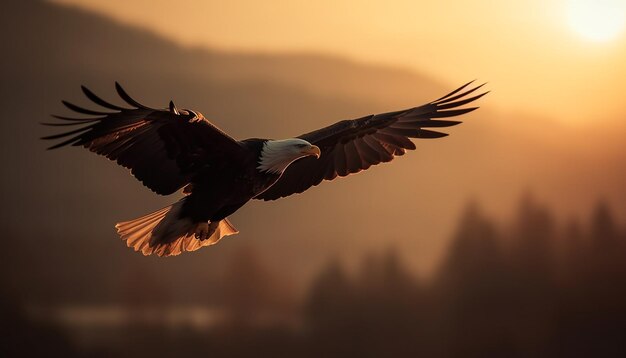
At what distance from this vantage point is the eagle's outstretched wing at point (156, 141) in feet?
12.8

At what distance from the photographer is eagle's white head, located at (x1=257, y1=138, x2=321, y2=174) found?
4.20m

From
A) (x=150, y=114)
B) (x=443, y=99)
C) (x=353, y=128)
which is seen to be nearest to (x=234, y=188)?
(x=150, y=114)

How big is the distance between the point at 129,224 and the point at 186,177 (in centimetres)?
59

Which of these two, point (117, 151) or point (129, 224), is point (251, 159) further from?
point (129, 224)

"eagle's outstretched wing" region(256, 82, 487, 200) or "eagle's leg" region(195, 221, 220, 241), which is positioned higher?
"eagle's outstretched wing" region(256, 82, 487, 200)

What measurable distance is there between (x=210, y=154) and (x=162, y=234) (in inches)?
23.4

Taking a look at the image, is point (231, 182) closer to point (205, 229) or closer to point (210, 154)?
point (210, 154)

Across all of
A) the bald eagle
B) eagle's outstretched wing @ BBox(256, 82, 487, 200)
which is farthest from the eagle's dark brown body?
eagle's outstretched wing @ BBox(256, 82, 487, 200)

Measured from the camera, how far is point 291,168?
190 inches

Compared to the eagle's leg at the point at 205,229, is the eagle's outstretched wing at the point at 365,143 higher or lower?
higher

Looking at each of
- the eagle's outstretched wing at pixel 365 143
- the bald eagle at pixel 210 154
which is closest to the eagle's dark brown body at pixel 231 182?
the bald eagle at pixel 210 154

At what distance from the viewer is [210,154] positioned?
4191 mm

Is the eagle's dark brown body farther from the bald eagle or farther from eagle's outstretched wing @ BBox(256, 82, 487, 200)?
eagle's outstretched wing @ BBox(256, 82, 487, 200)

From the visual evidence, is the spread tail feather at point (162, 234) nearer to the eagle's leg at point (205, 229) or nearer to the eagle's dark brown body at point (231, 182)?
the eagle's leg at point (205, 229)
